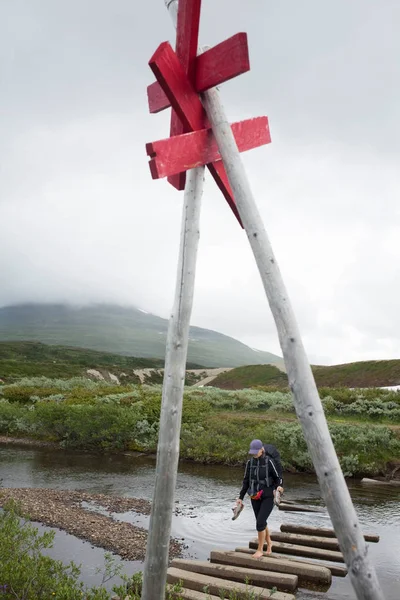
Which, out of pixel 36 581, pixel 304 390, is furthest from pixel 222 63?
pixel 36 581

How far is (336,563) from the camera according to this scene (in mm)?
9023

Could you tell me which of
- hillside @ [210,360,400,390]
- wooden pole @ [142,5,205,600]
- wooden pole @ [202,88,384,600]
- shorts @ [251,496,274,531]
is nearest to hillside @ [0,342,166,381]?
hillside @ [210,360,400,390]

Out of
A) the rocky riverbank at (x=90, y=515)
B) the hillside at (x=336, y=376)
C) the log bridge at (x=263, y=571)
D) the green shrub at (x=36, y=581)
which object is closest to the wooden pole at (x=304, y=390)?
the log bridge at (x=263, y=571)

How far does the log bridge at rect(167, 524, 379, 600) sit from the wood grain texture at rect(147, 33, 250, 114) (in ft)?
20.7

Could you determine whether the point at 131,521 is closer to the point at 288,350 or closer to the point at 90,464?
the point at 90,464

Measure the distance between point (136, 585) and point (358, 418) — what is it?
2029 cm

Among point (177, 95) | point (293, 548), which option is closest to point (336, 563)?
point (293, 548)

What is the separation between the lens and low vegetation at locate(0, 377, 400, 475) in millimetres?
18609

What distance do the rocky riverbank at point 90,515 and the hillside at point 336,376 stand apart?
1187 inches

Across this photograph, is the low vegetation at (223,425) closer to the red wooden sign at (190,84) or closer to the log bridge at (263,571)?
the log bridge at (263,571)

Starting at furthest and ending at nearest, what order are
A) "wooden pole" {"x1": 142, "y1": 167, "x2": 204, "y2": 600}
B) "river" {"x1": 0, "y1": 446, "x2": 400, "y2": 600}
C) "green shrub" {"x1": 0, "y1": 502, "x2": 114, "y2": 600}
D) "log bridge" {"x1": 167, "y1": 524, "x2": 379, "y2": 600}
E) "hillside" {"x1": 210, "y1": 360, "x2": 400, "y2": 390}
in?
1. "hillside" {"x1": 210, "y1": 360, "x2": 400, "y2": 390}
2. "river" {"x1": 0, "y1": 446, "x2": 400, "y2": 600}
3. "log bridge" {"x1": 167, "y1": 524, "x2": 379, "y2": 600}
4. "green shrub" {"x1": 0, "y1": 502, "x2": 114, "y2": 600}
5. "wooden pole" {"x1": 142, "y1": 167, "x2": 204, "y2": 600}

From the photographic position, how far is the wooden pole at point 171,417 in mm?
5137

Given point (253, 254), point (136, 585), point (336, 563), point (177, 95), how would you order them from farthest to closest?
point (336, 563) → point (136, 585) → point (177, 95) → point (253, 254)

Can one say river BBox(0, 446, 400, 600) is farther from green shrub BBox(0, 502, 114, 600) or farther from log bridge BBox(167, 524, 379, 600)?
green shrub BBox(0, 502, 114, 600)
